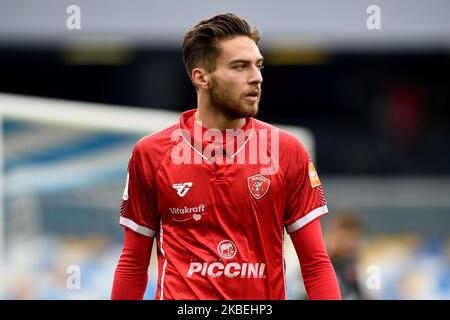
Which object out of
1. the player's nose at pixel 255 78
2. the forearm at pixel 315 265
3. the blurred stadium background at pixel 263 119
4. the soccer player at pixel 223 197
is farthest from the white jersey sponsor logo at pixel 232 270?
the blurred stadium background at pixel 263 119

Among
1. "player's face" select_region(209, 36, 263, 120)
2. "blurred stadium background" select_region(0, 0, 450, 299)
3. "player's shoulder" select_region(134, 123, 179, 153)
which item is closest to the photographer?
"player's face" select_region(209, 36, 263, 120)

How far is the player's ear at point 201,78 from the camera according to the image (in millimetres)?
4328

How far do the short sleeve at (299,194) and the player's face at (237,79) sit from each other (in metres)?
0.25

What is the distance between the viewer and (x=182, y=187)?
13.8ft

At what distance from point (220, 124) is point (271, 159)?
28 cm

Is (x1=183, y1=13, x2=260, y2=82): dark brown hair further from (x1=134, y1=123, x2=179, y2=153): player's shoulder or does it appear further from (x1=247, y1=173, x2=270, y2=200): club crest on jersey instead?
(x1=247, y1=173, x2=270, y2=200): club crest on jersey

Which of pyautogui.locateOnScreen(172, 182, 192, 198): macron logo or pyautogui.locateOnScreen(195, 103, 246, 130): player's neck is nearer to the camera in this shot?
pyautogui.locateOnScreen(172, 182, 192, 198): macron logo

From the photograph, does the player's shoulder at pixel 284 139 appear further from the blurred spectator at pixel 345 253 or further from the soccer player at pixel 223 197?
the blurred spectator at pixel 345 253

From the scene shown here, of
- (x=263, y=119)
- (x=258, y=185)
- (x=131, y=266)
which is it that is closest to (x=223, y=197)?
(x=258, y=185)

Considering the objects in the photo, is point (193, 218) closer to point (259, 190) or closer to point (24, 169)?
point (259, 190)

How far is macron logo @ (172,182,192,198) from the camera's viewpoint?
13.7 feet

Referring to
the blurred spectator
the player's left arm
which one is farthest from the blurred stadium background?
the player's left arm

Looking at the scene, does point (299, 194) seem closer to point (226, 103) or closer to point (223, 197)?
point (223, 197)

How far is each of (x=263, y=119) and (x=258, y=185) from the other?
378 inches
